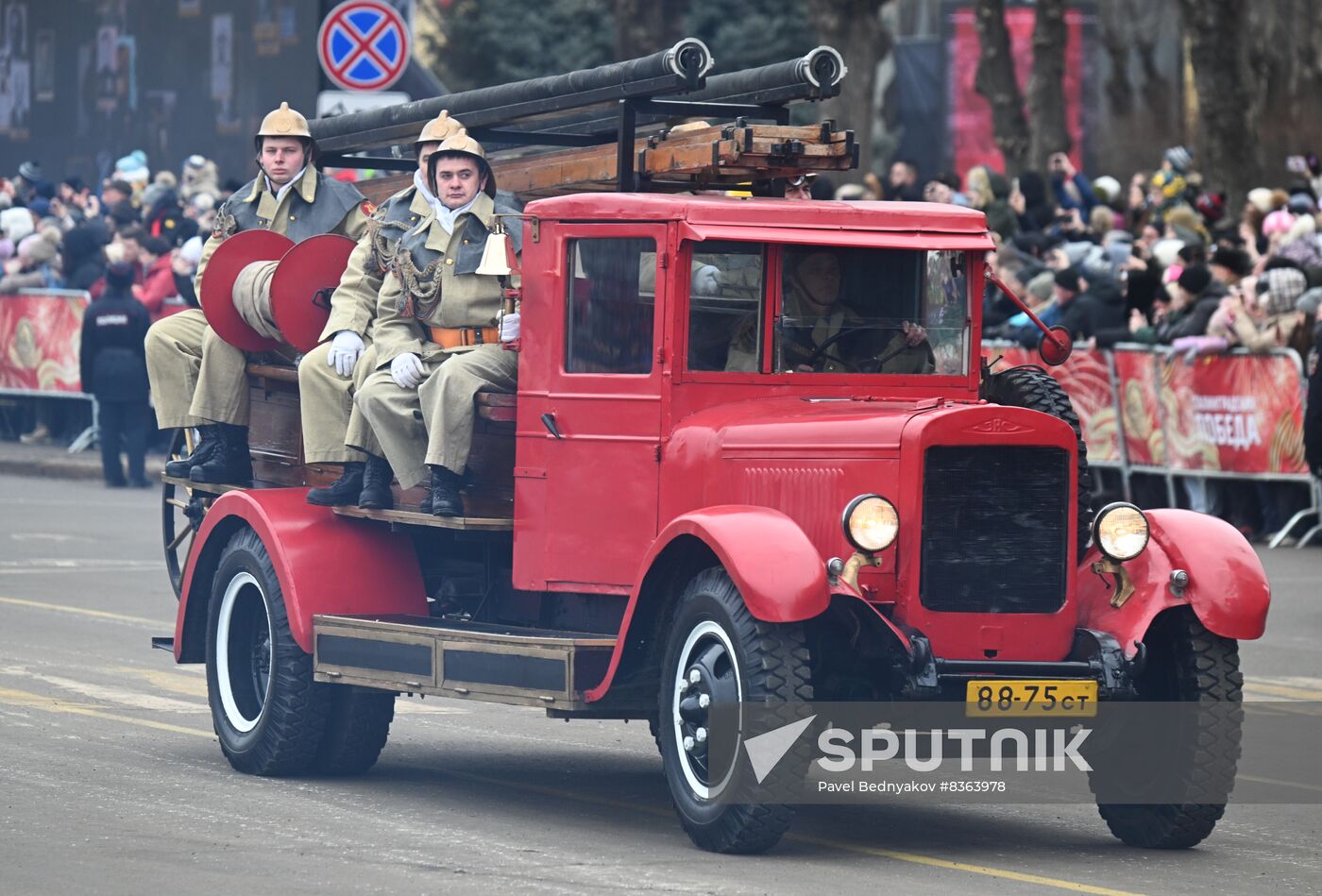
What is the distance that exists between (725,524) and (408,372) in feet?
6.51

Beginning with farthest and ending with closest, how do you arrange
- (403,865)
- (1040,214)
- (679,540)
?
(1040,214)
(679,540)
(403,865)

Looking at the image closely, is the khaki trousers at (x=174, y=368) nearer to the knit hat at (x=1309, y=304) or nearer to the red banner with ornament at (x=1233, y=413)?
the red banner with ornament at (x=1233, y=413)

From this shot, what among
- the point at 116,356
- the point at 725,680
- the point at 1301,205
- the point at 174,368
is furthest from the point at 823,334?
the point at 116,356

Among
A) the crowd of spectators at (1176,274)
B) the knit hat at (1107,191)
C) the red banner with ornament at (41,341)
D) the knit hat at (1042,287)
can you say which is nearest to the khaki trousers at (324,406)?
the crowd of spectators at (1176,274)

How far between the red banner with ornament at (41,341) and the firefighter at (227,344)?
16.2 metres

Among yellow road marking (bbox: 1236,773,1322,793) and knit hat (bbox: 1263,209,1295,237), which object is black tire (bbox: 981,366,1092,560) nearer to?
yellow road marking (bbox: 1236,773,1322,793)

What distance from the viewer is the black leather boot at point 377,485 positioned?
1027cm

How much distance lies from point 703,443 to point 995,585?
111cm

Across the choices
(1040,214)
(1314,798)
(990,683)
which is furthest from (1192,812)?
(1040,214)

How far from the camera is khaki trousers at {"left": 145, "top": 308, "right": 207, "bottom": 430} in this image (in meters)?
11.6

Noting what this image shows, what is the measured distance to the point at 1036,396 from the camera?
32.1ft

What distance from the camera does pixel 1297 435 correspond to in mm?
19109

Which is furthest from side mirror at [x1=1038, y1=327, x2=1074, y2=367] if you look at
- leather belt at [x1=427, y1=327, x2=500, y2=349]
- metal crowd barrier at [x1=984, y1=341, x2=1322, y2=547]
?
metal crowd barrier at [x1=984, y1=341, x2=1322, y2=547]

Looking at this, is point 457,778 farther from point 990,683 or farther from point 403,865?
point 990,683
